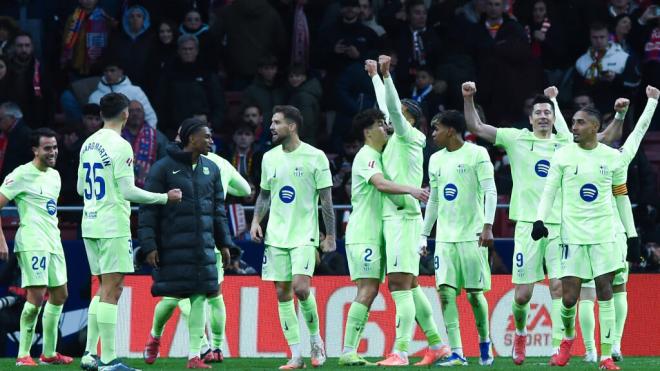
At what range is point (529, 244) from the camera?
1580 cm

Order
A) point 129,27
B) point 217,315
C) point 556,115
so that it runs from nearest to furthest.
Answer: point 217,315, point 556,115, point 129,27

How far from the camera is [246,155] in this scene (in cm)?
2053

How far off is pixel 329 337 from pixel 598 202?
5.39 meters

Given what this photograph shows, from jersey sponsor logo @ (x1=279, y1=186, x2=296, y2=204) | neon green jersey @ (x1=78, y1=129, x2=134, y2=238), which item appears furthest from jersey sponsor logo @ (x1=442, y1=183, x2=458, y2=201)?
neon green jersey @ (x1=78, y1=129, x2=134, y2=238)

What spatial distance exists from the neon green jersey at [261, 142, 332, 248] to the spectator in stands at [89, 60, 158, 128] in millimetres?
6072

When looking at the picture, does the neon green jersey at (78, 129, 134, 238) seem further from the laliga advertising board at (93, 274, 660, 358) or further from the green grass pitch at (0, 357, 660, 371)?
the laliga advertising board at (93, 274, 660, 358)

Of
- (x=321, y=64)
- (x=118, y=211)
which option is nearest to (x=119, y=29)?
(x=321, y=64)

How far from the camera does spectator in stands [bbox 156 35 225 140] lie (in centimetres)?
2169

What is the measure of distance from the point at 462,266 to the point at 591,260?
151 cm

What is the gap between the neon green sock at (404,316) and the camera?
14.8 m

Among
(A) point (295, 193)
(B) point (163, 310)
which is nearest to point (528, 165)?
(A) point (295, 193)

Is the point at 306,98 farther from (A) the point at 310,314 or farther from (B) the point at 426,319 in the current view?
(B) the point at 426,319

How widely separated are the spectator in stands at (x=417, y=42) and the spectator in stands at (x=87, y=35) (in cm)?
439

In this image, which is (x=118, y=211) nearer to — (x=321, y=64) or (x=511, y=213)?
(x=511, y=213)
